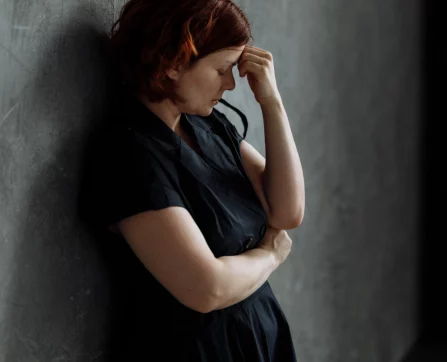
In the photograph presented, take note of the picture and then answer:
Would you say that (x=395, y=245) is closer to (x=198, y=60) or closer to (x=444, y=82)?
(x=444, y=82)

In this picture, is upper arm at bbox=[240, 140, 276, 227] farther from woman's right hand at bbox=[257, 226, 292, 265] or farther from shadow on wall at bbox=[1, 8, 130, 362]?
shadow on wall at bbox=[1, 8, 130, 362]

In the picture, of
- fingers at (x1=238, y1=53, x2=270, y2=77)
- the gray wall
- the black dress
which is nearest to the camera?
the gray wall

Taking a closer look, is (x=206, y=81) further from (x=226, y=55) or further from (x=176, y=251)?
(x=176, y=251)

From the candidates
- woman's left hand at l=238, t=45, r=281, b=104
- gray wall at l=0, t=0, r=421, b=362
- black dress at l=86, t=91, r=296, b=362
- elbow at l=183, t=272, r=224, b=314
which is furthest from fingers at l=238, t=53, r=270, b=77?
elbow at l=183, t=272, r=224, b=314

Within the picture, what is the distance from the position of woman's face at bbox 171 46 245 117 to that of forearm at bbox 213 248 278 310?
301 mm

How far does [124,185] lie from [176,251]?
0.15 m

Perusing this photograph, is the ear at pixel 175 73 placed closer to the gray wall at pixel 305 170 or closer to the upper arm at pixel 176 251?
the gray wall at pixel 305 170

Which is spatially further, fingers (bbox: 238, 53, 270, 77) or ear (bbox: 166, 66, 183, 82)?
fingers (bbox: 238, 53, 270, 77)

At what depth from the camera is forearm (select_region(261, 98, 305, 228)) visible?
1650mm

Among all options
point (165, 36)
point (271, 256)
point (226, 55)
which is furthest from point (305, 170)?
point (165, 36)

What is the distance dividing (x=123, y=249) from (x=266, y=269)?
0.29m

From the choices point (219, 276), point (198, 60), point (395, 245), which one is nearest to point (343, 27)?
point (395, 245)

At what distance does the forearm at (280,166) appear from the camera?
1.65 meters

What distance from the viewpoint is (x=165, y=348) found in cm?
151
